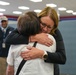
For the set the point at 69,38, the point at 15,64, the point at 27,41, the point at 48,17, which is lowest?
the point at 69,38

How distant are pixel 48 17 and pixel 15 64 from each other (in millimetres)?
359

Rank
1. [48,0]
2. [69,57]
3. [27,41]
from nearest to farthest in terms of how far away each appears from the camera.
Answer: [27,41] < [69,57] < [48,0]

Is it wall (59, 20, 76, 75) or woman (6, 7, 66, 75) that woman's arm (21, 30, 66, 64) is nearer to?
woman (6, 7, 66, 75)

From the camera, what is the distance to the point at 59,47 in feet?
4.66

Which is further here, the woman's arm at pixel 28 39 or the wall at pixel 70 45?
the wall at pixel 70 45

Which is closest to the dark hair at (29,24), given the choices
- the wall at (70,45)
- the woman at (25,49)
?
the woman at (25,49)

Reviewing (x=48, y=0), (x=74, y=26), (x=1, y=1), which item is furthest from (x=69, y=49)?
(x=1, y=1)

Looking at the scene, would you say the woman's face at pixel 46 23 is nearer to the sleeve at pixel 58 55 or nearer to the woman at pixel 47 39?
the woman at pixel 47 39

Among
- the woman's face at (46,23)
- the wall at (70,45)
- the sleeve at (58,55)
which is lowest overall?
the wall at (70,45)

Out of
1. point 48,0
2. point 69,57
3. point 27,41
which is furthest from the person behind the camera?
point 48,0

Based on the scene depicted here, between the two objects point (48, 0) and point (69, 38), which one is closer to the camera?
point (69, 38)

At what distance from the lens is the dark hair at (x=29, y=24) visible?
4.24 ft

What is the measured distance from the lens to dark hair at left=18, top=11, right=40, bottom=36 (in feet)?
4.24

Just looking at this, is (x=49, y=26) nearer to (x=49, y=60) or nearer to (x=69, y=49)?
(x=49, y=60)
